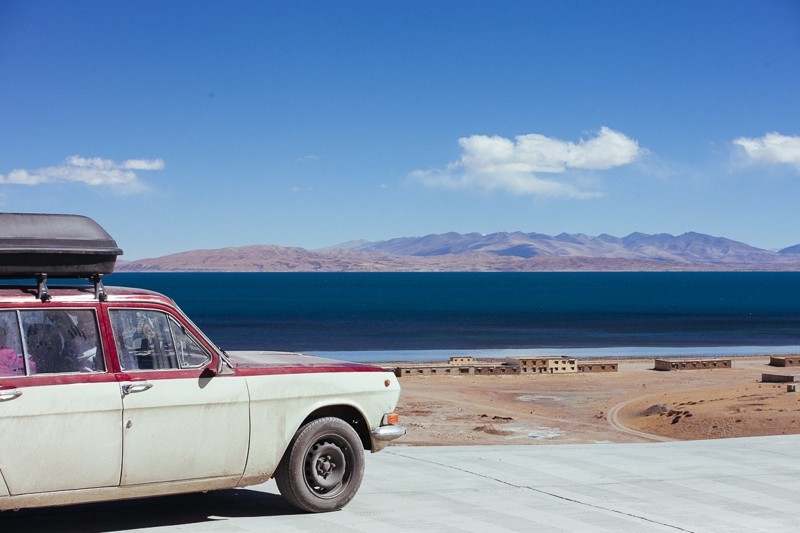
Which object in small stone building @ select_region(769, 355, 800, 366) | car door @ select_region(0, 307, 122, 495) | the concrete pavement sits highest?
car door @ select_region(0, 307, 122, 495)

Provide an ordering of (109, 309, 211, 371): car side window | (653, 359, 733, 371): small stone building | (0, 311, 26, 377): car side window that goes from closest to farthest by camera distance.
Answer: (0, 311, 26, 377): car side window
(109, 309, 211, 371): car side window
(653, 359, 733, 371): small stone building

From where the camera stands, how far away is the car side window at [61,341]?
6512 mm

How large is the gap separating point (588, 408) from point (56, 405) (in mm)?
25262

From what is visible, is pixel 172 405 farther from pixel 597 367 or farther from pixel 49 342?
pixel 597 367

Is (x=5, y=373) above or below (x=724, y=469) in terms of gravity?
above

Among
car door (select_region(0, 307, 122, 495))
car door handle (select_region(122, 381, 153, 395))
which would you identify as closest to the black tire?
car door handle (select_region(122, 381, 153, 395))

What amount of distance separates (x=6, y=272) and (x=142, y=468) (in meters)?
1.59

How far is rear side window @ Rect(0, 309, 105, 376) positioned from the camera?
21.1 feet

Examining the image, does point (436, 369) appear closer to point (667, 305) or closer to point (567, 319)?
point (567, 319)

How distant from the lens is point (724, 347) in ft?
216

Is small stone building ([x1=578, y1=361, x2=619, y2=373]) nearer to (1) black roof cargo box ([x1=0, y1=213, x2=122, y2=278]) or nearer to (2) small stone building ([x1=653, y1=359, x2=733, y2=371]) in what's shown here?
(2) small stone building ([x1=653, y1=359, x2=733, y2=371])

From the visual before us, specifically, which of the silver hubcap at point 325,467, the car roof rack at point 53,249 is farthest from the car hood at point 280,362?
the car roof rack at point 53,249

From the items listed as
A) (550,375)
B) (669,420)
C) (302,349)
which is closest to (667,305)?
(302,349)

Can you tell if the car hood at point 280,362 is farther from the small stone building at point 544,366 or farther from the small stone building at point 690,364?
the small stone building at point 690,364
